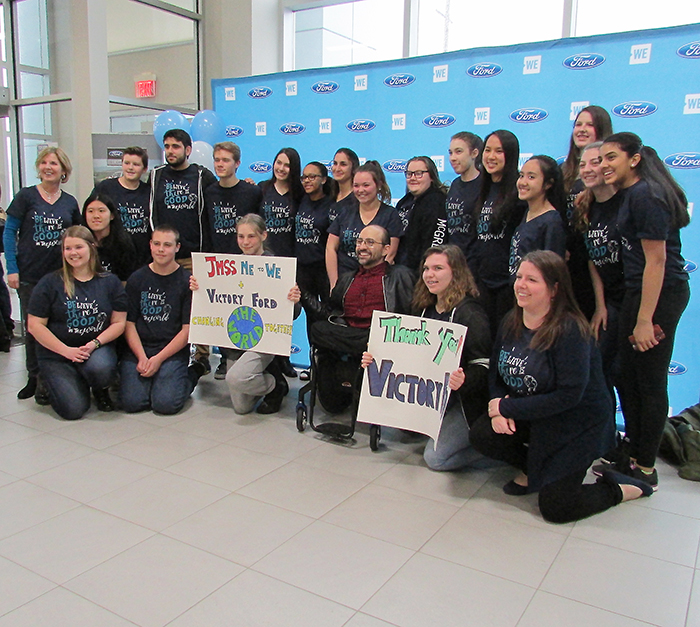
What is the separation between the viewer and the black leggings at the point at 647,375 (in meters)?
2.71

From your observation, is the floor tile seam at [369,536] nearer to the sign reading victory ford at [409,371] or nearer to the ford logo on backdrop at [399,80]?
the sign reading victory ford at [409,371]

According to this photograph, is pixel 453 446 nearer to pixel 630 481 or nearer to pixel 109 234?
pixel 630 481

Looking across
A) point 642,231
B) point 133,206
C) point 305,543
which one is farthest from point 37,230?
point 642,231

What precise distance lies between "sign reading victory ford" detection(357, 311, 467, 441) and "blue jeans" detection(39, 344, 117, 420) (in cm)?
164

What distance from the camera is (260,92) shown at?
17.2ft

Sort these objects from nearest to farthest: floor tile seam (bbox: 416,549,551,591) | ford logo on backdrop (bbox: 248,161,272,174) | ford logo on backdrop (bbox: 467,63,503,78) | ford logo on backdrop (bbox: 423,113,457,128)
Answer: floor tile seam (bbox: 416,549,551,591) → ford logo on backdrop (bbox: 467,63,503,78) → ford logo on backdrop (bbox: 423,113,457,128) → ford logo on backdrop (bbox: 248,161,272,174)

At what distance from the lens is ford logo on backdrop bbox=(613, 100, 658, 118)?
372cm

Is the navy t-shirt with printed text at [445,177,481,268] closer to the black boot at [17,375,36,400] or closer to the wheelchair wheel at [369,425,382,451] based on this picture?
the wheelchair wheel at [369,425,382,451]

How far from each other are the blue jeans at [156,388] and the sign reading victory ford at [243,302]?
0.25 meters

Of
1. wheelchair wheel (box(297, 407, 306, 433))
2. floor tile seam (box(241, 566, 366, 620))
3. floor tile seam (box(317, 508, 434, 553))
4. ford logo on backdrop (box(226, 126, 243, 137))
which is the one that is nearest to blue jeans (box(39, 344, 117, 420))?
wheelchair wheel (box(297, 407, 306, 433))

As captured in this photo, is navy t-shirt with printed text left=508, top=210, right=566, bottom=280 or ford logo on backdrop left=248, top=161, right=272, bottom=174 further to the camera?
ford logo on backdrop left=248, top=161, right=272, bottom=174

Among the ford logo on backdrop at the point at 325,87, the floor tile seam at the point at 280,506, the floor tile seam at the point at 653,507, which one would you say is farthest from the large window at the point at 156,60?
the floor tile seam at the point at 653,507

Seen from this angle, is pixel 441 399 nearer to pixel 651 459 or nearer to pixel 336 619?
pixel 651 459

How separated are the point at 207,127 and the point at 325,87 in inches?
45.4
